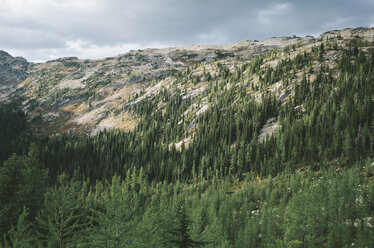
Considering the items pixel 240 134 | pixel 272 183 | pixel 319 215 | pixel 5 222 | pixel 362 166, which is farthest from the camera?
pixel 240 134

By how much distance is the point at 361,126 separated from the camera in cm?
11481

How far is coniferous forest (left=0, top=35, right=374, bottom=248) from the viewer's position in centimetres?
2888

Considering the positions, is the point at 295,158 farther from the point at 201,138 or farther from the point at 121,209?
the point at 121,209

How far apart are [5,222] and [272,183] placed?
9762cm

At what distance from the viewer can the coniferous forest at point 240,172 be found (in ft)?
94.7

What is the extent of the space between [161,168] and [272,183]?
6652cm

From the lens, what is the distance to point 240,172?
4577 inches

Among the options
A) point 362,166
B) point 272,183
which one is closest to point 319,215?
point 272,183

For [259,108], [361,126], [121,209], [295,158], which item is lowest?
[295,158]

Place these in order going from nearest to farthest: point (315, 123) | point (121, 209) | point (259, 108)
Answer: point (121, 209)
point (315, 123)
point (259, 108)

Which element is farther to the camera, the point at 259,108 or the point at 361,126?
the point at 259,108

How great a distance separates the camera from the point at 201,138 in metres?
156

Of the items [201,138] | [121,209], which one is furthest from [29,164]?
[201,138]

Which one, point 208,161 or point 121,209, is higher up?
point 121,209
